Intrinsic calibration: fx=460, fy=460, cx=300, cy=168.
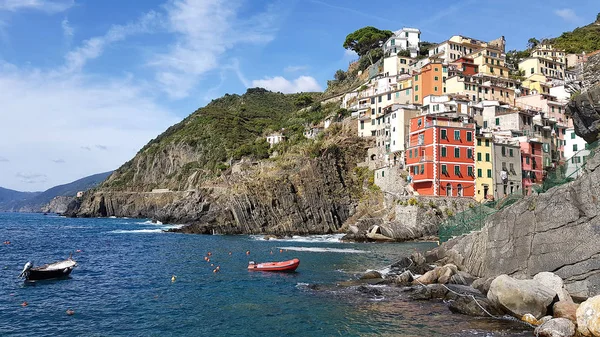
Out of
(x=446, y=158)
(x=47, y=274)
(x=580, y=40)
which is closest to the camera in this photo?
(x=47, y=274)

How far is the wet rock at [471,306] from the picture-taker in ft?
74.2

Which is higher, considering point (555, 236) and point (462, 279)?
point (555, 236)

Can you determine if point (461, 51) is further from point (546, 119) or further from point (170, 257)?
point (170, 257)

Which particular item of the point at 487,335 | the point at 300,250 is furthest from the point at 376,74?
the point at 487,335

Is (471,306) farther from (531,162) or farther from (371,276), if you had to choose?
(531,162)

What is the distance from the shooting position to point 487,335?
1953cm

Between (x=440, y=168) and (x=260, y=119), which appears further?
(x=260, y=119)

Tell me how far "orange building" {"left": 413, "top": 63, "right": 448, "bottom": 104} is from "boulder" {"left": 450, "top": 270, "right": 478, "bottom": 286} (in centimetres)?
5681

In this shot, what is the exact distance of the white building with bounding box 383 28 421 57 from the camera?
11531 cm

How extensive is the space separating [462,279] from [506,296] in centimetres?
752

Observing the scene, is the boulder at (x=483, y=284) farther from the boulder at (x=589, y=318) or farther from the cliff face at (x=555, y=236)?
the boulder at (x=589, y=318)

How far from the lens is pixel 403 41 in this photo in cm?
11594

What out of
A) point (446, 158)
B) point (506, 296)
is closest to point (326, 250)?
point (446, 158)

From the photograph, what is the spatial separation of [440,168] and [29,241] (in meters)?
60.2
